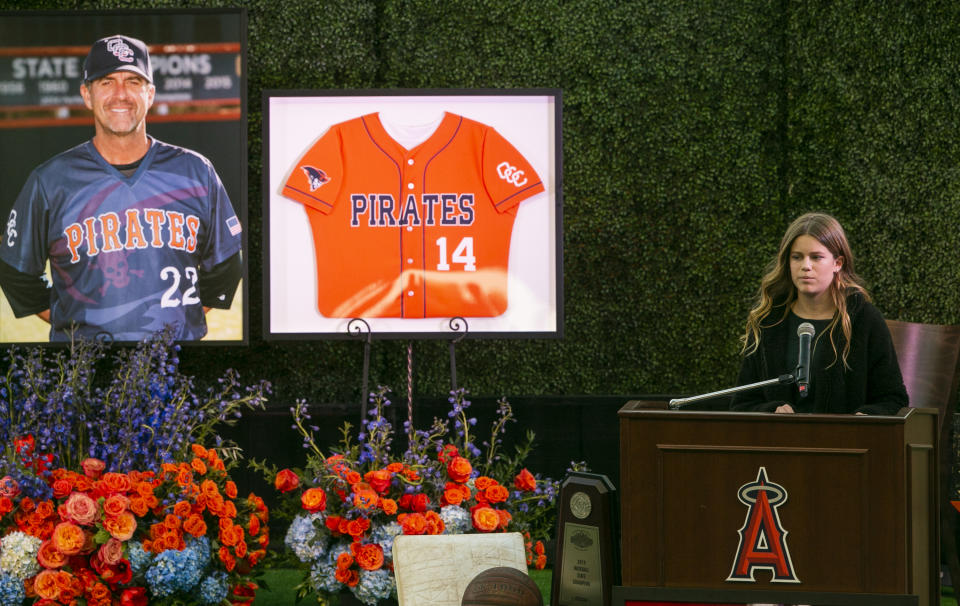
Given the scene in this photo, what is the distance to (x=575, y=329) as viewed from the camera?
416cm

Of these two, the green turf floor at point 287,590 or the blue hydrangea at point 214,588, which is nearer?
the blue hydrangea at point 214,588

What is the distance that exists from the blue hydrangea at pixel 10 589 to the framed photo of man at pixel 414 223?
54.9 inches

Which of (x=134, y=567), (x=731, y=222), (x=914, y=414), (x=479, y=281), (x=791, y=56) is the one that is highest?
(x=791, y=56)

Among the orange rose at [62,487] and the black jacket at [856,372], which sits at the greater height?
the black jacket at [856,372]

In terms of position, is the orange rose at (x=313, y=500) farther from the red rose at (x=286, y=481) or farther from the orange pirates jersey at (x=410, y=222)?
the orange pirates jersey at (x=410, y=222)

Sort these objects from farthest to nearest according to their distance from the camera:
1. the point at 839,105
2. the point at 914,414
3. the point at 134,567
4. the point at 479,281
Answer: the point at 839,105 → the point at 479,281 → the point at 134,567 → the point at 914,414

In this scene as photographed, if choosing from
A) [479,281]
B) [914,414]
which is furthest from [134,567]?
[914,414]

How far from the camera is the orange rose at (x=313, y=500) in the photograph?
2551 mm

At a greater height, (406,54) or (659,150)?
(406,54)

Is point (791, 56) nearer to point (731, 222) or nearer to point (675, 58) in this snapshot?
point (675, 58)

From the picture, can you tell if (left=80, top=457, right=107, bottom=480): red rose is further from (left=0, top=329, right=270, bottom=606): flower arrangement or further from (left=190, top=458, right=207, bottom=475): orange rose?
(left=190, top=458, right=207, bottom=475): orange rose

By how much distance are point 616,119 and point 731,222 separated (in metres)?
0.70

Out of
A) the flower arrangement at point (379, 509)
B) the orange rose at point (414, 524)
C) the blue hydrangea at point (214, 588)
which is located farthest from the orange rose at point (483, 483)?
the blue hydrangea at point (214, 588)

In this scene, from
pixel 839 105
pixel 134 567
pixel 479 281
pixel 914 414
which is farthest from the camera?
pixel 839 105
